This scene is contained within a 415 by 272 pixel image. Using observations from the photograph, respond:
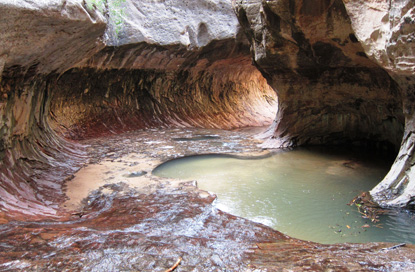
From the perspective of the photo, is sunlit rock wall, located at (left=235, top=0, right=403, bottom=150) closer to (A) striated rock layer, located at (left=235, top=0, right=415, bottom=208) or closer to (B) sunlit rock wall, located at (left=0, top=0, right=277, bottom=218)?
(A) striated rock layer, located at (left=235, top=0, right=415, bottom=208)

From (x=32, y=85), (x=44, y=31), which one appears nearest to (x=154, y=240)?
(x=44, y=31)

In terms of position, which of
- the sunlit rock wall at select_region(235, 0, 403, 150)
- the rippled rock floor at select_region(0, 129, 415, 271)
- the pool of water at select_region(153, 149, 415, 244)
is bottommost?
the pool of water at select_region(153, 149, 415, 244)

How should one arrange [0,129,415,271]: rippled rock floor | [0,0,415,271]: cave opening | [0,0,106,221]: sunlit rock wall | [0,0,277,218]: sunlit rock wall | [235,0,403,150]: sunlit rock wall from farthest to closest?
1. [235,0,403,150]: sunlit rock wall
2. [0,0,277,218]: sunlit rock wall
3. [0,0,106,221]: sunlit rock wall
4. [0,0,415,271]: cave opening
5. [0,129,415,271]: rippled rock floor

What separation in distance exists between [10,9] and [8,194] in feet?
7.20

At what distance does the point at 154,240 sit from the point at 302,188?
3233 millimetres

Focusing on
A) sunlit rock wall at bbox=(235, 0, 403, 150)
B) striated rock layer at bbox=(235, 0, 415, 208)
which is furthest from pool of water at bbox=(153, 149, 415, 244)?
sunlit rock wall at bbox=(235, 0, 403, 150)

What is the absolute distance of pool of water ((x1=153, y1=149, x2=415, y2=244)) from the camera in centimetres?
393

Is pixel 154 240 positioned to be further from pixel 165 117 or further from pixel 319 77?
pixel 165 117

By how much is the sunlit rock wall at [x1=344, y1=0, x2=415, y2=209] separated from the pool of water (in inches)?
17.9

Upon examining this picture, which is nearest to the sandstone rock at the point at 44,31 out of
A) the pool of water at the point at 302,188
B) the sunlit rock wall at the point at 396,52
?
the pool of water at the point at 302,188

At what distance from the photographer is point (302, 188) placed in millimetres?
5516

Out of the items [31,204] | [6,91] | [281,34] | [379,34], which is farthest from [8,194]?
[281,34]

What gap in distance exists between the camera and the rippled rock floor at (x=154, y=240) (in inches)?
93.0

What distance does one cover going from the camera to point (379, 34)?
441 centimetres
